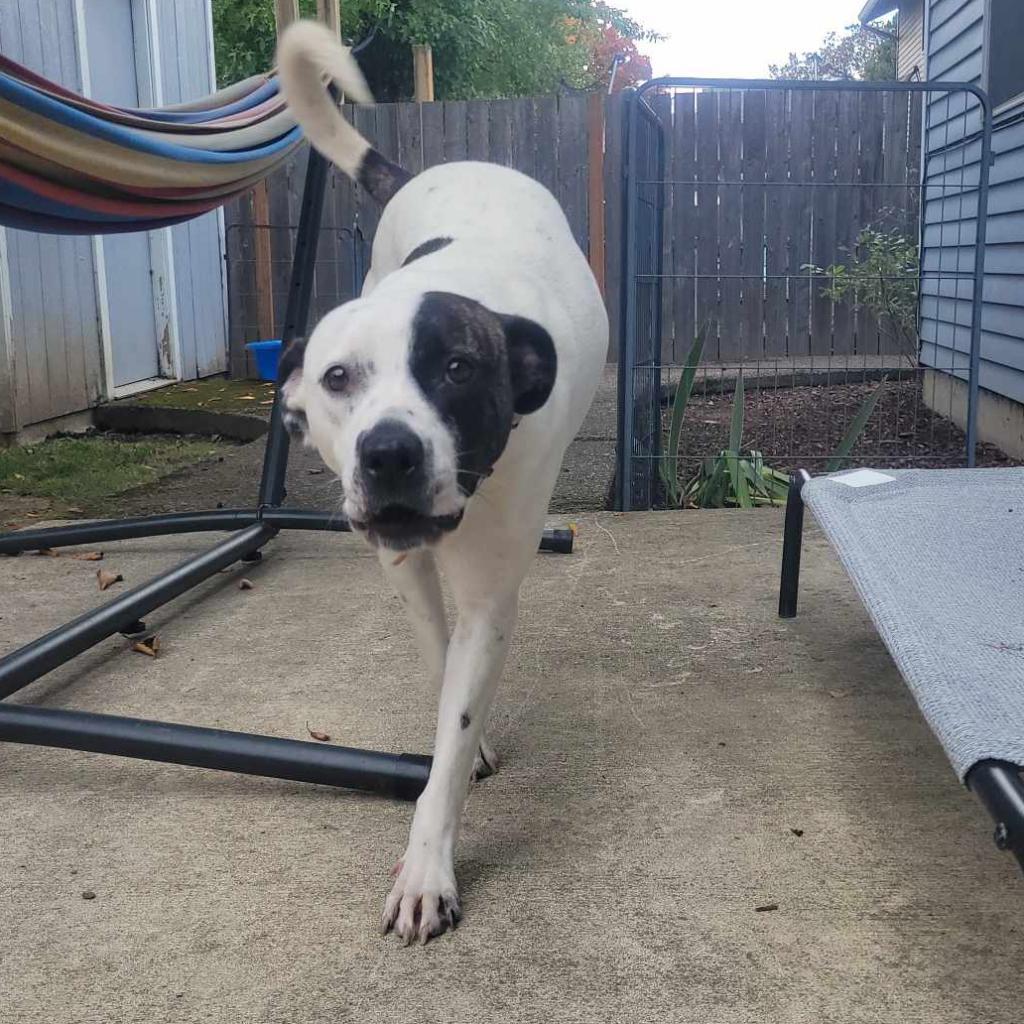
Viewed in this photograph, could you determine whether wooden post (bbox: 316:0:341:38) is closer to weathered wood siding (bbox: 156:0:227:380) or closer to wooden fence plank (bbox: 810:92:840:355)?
weathered wood siding (bbox: 156:0:227:380)

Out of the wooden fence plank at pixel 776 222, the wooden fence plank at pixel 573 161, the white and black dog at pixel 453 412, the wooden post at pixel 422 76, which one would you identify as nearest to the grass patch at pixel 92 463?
the white and black dog at pixel 453 412

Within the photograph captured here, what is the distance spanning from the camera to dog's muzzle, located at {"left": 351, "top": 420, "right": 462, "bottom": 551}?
4.82 ft

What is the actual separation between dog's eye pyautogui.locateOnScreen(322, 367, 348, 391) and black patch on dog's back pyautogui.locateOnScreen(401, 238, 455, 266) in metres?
0.53

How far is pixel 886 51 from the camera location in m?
23.4

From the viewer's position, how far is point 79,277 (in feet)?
21.9

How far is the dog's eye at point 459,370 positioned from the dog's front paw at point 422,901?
738mm

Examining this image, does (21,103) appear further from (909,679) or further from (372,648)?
(909,679)

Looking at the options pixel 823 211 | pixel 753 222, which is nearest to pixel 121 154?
pixel 753 222

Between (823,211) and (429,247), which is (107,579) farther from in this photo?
(823,211)

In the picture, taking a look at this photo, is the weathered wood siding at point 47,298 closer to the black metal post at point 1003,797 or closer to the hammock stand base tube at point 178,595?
the hammock stand base tube at point 178,595

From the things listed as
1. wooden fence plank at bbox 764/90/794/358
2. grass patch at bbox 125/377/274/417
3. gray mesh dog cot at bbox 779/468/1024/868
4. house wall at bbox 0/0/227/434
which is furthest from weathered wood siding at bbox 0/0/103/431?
wooden fence plank at bbox 764/90/794/358

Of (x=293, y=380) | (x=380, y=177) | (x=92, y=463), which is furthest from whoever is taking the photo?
(x=92, y=463)

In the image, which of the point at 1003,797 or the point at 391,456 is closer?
the point at 1003,797

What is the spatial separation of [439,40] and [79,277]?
11.0 meters
